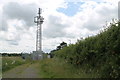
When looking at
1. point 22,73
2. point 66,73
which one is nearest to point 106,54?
point 66,73

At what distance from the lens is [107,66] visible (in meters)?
11.9

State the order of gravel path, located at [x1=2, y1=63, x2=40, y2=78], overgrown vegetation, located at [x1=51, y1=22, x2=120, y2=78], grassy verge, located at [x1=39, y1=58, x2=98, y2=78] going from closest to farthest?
overgrown vegetation, located at [x1=51, y1=22, x2=120, y2=78] → grassy verge, located at [x1=39, y1=58, x2=98, y2=78] → gravel path, located at [x1=2, y1=63, x2=40, y2=78]

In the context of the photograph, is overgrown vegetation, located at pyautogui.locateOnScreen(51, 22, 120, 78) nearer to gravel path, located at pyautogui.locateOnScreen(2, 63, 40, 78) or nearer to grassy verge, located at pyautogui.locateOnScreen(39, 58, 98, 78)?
grassy verge, located at pyautogui.locateOnScreen(39, 58, 98, 78)

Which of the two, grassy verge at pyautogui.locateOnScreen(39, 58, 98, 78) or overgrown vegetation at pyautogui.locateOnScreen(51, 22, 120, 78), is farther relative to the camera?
grassy verge at pyautogui.locateOnScreen(39, 58, 98, 78)

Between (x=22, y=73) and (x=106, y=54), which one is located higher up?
(x=106, y=54)

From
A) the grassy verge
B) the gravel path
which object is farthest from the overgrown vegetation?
the gravel path

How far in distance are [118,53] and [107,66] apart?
86cm

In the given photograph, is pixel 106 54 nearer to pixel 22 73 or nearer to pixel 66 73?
pixel 66 73

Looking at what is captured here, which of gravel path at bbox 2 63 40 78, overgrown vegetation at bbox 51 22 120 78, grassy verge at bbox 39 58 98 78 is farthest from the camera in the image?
gravel path at bbox 2 63 40 78

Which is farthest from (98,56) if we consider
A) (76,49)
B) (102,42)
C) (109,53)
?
(76,49)

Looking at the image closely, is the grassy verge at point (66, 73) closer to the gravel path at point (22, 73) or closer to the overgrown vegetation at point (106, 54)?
the overgrown vegetation at point (106, 54)

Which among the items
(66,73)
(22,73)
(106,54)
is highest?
(106,54)

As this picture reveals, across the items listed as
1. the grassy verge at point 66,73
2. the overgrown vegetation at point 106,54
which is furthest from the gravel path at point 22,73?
the overgrown vegetation at point 106,54

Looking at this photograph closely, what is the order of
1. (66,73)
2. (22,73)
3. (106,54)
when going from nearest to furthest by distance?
(106,54)
(66,73)
(22,73)
